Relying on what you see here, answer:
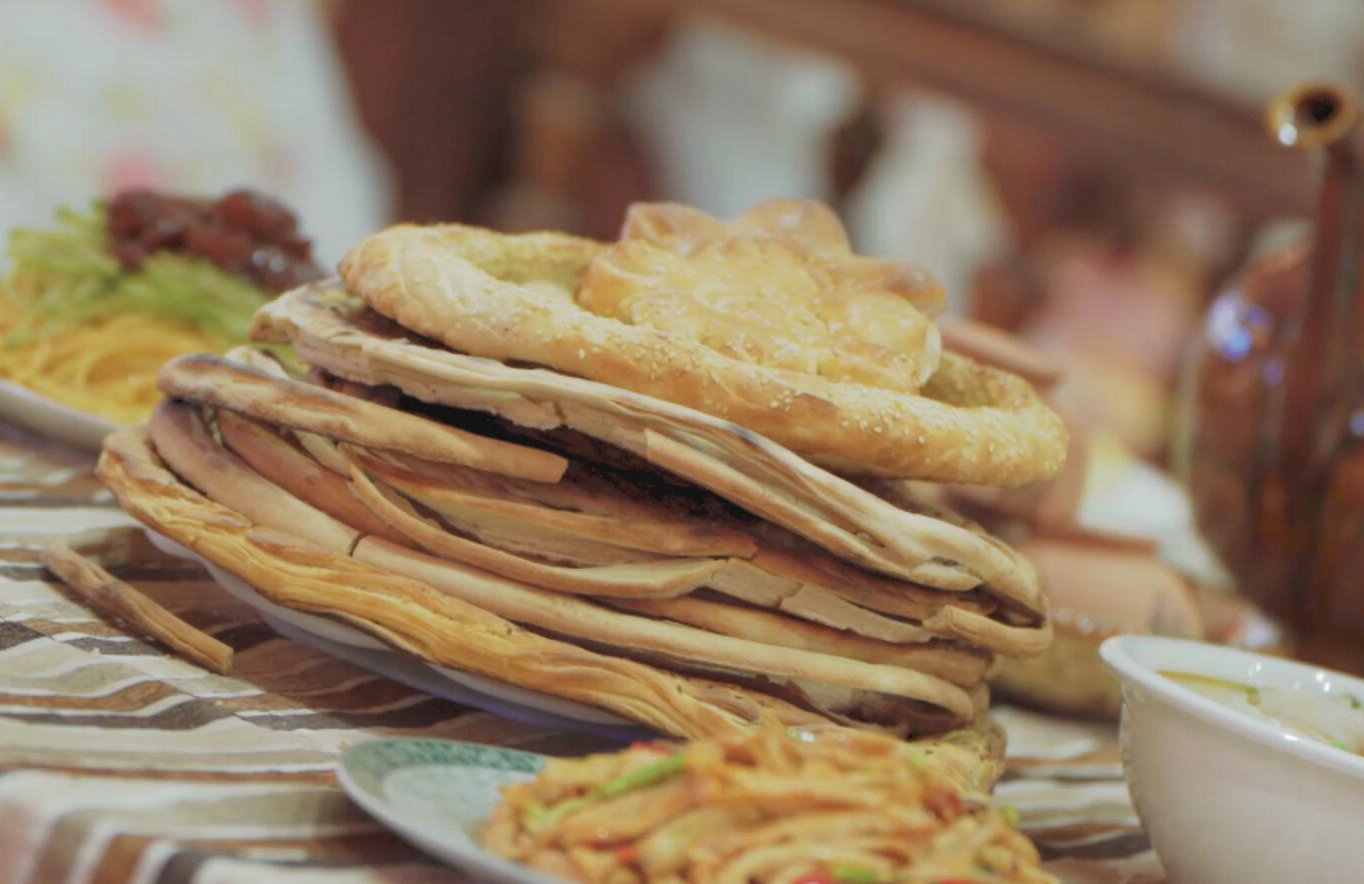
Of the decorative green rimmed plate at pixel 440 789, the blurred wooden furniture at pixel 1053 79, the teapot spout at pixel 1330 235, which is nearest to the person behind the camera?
the decorative green rimmed plate at pixel 440 789

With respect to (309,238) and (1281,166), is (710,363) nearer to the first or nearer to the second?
(309,238)

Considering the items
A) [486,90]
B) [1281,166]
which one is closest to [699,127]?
[486,90]

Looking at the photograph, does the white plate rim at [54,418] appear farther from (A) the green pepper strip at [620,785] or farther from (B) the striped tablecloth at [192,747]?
(A) the green pepper strip at [620,785]

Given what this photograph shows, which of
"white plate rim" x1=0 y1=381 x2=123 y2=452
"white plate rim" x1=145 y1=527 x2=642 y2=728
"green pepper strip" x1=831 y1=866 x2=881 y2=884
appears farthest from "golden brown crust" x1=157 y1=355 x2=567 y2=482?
"white plate rim" x1=0 y1=381 x2=123 y2=452

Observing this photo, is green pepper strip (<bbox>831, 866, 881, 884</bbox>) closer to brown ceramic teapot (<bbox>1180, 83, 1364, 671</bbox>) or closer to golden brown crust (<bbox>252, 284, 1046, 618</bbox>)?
golden brown crust (<bbox>252, 284, 1046, 618</bbox>)

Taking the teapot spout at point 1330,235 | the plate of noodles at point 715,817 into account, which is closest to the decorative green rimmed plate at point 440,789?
the plate of noodles at point 715,817

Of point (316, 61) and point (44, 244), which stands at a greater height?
point (316, 61)
